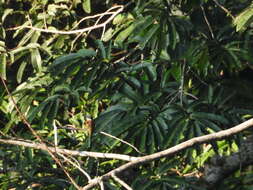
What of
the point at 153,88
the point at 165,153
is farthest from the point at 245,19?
the point at 165,153

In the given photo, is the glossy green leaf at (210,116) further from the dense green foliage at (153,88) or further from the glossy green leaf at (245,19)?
the glossy green leaf at (245,19)

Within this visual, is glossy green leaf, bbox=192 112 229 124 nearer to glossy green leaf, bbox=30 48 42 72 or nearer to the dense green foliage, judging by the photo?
the dense green foliage

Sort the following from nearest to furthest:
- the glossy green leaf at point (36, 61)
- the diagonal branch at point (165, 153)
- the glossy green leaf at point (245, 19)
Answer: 1. the diagonal branch at point (165, 153)
2. the glossy green leaf at point (245, 19)
3. the glossy green leaf at point (36, 61)

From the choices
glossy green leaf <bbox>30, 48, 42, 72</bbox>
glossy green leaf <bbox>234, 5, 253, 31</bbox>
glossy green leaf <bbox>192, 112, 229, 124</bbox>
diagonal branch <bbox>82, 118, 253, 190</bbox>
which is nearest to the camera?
diagonal branch <bbox>82, 118, 253, 190</bbox>

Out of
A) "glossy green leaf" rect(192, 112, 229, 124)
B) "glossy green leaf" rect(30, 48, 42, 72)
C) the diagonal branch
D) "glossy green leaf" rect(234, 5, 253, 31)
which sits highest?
"glossy green leaf" rect(234, 5, 253, 31)

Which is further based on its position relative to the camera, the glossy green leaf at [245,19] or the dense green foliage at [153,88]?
the dense green foliage at [153,88]

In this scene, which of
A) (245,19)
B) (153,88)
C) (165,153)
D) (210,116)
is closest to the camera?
(165,153)

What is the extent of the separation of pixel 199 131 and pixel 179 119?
0.29 feet

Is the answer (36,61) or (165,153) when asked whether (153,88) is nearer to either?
(36,61)

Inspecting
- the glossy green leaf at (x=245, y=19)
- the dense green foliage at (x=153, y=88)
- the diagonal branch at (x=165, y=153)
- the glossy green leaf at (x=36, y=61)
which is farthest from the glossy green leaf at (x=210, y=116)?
the diagonal branch at (x=165, y=153)

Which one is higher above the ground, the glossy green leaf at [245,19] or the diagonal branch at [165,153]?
the glossy green leaf at [245,19]

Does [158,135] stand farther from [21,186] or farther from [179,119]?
[21,186]

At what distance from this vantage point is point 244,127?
1.36 metres

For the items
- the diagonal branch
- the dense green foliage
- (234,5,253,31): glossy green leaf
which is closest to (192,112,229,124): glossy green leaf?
A: the dense green foliage
